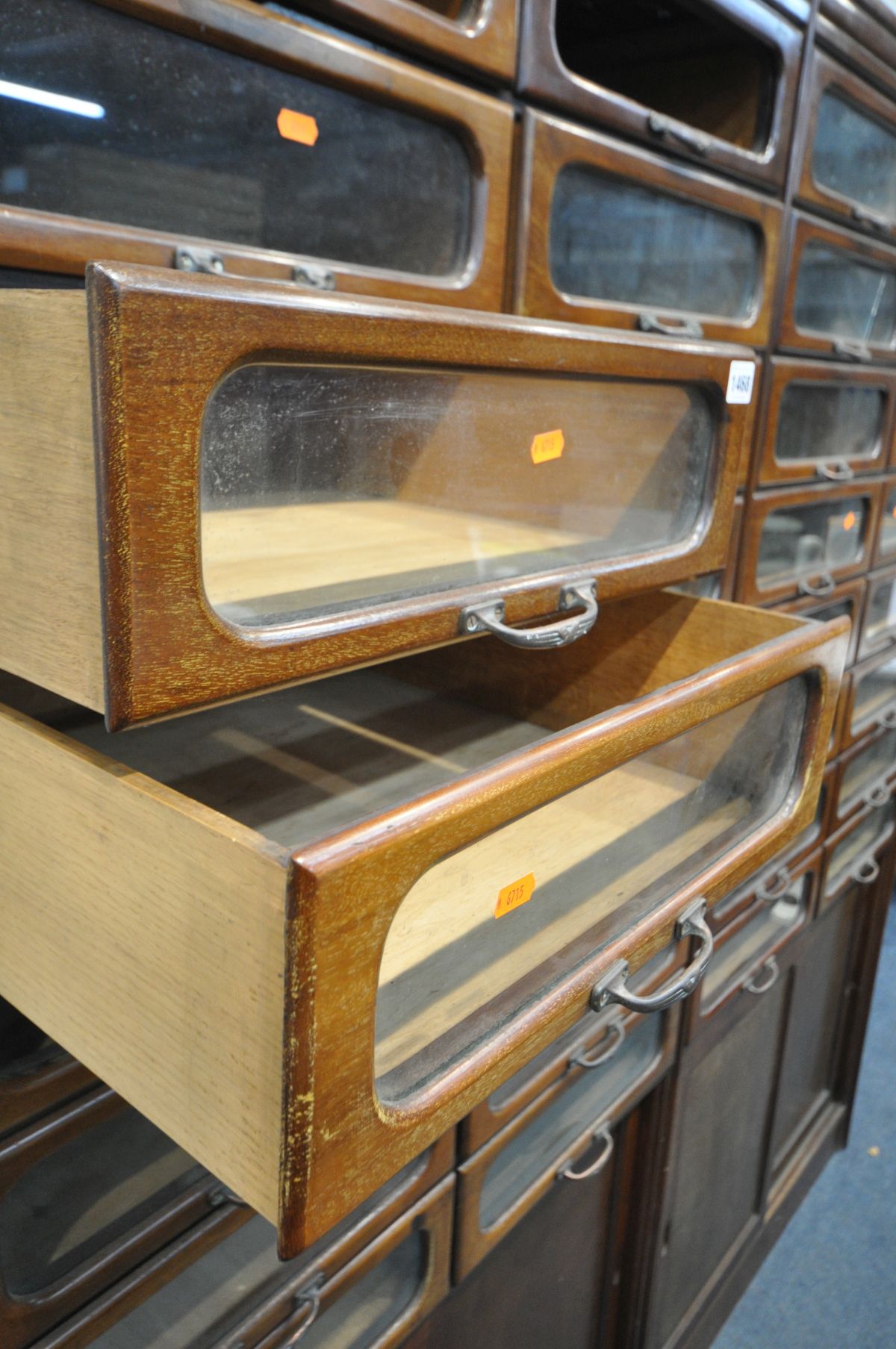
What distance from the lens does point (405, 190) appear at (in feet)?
2.31

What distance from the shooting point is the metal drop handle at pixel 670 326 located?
35.9 inches

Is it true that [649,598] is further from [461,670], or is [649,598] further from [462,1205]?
[462,1205]

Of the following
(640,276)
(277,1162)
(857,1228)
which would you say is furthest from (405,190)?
(857,1228)

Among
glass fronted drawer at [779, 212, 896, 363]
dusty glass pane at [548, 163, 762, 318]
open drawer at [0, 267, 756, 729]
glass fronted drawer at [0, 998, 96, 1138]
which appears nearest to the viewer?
open drawer at [0, 267, 756, 729]

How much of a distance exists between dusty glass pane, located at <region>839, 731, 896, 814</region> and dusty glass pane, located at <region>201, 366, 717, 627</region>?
41.7 inches

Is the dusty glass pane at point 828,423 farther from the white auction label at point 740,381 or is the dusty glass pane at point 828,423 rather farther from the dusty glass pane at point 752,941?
the dusty glass pane at point 752,941

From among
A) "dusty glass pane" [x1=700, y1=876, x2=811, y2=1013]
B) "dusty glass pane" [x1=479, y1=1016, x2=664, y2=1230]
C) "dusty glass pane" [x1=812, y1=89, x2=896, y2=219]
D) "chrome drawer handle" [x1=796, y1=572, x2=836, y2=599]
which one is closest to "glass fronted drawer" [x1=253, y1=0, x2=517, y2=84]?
"dusty glass pane" [x1=812, y1=89, x2=896, y2=219]

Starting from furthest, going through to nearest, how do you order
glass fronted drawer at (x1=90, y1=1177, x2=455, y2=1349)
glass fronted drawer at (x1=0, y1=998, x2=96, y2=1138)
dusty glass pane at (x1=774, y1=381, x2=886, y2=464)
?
1. dusty glass pane at (x1=774, y1=381, x2=886, y2=464)
2. glass fronted drawer at (x1=90, y1=1177, x2=455, y2=1349)
3. glass fronted drawer at (x1=0, y1=998, x2=96, y2=1138)

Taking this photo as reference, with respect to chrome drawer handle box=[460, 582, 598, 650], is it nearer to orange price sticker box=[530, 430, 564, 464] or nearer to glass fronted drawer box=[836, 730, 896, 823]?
orange price sticker box=[530, 430, 564, 464]

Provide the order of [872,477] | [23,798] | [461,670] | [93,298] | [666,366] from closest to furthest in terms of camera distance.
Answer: [93,298]
[23,798]
[666,366]
[461,670]
[872,477]

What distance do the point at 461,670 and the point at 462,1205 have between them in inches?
19.9

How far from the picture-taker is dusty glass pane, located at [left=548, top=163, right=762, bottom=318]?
845 millimetres

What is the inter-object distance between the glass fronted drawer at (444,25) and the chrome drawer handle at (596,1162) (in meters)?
1.03

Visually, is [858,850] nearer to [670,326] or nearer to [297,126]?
[670,326]
